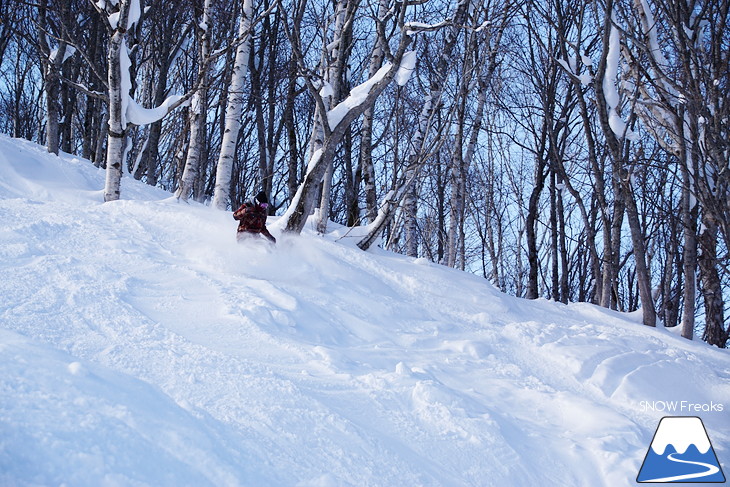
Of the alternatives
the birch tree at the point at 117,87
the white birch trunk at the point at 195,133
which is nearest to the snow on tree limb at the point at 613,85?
the white birch trunk at the point at 195,133

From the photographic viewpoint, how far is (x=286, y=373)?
9.80ft

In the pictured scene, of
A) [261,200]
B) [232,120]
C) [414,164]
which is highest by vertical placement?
[232,120]

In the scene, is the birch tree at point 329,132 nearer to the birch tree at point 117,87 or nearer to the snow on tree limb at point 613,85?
the birch tree at point 117,87

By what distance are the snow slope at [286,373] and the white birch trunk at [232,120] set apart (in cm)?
258

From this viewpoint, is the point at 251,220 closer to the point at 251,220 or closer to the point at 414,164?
the point at 251,220

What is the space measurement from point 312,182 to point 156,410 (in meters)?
4.94

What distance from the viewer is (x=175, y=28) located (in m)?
14.1

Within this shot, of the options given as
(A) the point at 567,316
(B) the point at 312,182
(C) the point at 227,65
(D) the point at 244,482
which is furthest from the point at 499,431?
(C) the point at 227,65

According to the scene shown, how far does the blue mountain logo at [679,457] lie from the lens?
2.74 metres

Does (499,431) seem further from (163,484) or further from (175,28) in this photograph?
Result: (175,28)

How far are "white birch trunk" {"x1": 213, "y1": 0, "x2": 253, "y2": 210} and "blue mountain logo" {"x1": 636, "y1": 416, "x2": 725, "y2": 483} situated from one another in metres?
7.45

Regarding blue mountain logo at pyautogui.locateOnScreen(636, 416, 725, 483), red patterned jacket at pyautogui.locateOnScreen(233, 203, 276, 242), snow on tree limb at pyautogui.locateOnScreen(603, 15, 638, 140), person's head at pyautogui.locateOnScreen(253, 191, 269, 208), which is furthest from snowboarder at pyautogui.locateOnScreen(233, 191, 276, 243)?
snow on tree limb at pyautogui.locateOnScreen(603, 15, 638, 140)

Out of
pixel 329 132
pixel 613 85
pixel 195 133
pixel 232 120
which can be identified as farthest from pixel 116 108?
pixel 613 85

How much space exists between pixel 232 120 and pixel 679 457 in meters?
8.06
